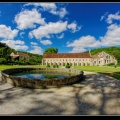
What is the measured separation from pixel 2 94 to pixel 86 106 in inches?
196

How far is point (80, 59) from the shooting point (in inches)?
2630

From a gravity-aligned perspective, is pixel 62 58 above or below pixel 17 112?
above

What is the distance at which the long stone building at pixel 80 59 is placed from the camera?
65.8 metres

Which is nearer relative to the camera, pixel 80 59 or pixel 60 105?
pixel 60 105

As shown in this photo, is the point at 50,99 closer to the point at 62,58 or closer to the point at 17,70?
the point at 17,70

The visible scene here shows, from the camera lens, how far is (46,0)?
5.39 metres

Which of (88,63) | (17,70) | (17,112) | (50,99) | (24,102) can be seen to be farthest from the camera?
(88,63)

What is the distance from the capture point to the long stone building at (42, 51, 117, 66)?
216 ft

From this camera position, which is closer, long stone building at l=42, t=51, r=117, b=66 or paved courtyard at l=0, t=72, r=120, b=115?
paved courtyard at l=0, t=72, r=120, b=115

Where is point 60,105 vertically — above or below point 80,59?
below

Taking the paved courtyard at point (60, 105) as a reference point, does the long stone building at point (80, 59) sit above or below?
above

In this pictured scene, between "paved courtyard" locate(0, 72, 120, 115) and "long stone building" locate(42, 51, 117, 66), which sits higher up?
"long stone building" locate(42, 51, 117, 66)

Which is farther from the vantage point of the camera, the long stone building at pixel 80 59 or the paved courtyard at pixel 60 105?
the long stone building at pixel 80 59
